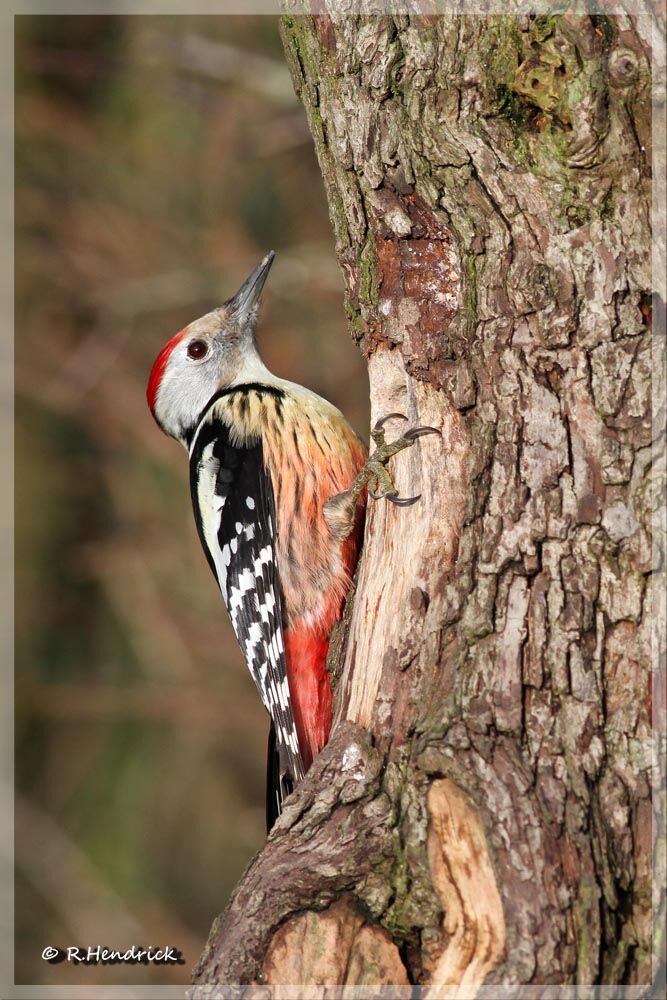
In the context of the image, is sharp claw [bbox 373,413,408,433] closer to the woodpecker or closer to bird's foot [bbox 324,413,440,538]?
bird's foot [bbox 324,413,440,538]

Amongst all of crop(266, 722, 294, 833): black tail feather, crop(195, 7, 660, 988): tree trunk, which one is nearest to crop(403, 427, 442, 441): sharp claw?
crop(195, 7, 660, 988): tree trunk

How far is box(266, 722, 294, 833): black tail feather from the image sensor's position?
3074 millimetres

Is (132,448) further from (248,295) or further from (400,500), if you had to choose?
(400,500)

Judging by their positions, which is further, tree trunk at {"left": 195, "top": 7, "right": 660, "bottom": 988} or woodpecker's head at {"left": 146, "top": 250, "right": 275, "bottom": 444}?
woodpecker's head at {"left": 146, "top": 250, "right": 275, "bottom": 444}

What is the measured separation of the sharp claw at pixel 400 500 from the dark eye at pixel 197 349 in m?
1.38

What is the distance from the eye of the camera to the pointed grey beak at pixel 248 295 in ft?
12.3

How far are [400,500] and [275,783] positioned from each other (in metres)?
1.16

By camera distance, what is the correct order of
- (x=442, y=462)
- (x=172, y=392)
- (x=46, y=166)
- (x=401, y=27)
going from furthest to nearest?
(x=46, y=166), (x=172, y=392), (x=442, y=462), (x=401, y=27)

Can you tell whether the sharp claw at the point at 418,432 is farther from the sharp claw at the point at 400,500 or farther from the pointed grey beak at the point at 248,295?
the pointed grey beak at the point at 248,295

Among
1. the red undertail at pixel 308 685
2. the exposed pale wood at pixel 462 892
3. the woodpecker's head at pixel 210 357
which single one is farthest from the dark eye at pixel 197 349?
the exposed pale wood at pixel 462 892

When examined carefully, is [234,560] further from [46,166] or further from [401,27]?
[46,166]

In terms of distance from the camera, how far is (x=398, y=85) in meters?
2.20

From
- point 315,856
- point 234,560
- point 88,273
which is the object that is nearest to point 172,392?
point 234,560

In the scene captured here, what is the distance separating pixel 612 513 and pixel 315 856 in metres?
0.92
